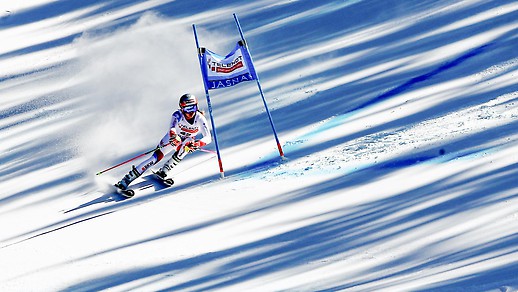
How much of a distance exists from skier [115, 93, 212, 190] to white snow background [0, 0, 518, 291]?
0.30 metres

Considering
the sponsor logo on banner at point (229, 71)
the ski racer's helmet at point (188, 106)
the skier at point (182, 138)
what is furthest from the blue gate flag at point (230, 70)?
the skier at point (182, 138)

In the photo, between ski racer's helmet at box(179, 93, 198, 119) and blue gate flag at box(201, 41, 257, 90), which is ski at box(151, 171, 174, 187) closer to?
ski racer's helmet at box(179, 93, 198, 119)

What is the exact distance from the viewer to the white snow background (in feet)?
28.2

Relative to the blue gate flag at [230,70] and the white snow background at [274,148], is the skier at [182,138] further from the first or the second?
the blue gate flag at [230,70]

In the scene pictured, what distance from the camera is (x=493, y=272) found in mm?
7703

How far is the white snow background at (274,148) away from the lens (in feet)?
28.2

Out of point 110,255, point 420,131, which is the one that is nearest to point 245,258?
point 110,255

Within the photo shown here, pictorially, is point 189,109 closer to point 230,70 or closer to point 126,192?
point 230,70

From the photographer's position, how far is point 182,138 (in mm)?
11414

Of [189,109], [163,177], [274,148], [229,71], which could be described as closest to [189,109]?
[189,109]

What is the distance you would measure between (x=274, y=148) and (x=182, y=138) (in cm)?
130

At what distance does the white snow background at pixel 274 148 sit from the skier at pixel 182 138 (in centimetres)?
30

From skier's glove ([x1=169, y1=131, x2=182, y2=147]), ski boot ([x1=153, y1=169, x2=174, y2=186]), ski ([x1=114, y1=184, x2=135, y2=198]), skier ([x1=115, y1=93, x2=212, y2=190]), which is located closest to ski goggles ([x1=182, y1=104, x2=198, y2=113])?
skier ([x1=115, y1=93, x2=212, y2=190])

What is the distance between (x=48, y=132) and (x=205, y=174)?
133 inches
